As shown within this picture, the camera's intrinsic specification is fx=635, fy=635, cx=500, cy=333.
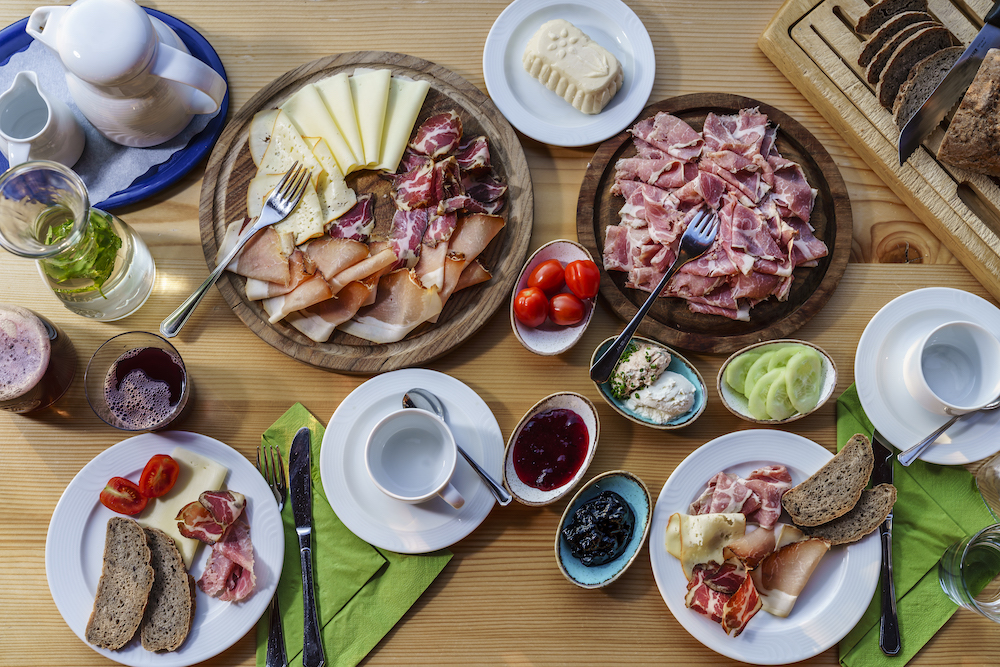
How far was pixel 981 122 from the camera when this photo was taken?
199 cm

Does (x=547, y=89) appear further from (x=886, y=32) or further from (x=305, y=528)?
(x=305, y=528)

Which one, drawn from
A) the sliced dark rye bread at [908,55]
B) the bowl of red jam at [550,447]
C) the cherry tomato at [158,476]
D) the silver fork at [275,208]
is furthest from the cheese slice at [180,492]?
the sliced dark rye bread at [908,55]

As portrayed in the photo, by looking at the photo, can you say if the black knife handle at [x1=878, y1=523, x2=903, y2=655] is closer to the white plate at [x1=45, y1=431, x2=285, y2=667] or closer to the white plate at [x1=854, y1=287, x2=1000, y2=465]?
the white plate at [x1=854, y1=287, x2=1000, y2=465]

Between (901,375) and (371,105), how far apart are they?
195cm

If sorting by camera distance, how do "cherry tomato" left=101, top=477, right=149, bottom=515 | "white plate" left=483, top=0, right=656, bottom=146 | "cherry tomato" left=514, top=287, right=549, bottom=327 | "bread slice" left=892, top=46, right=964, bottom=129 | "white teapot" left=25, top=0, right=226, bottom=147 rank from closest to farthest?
1. "white teapot" left=25, top=0, right=226, bottom=147
2. "cherry tomato" left=101, top=477, right=149, bottom=515
3. "cherry tomato" left=514, top=287, right=549, bottom=327
4. "bread slice" left=892, top=46, right=964, bottom=129
5. "white plate" left=483, top=0, right=656, bottom=146

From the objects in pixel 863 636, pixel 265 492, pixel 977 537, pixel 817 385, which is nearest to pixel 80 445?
pixel 265 492

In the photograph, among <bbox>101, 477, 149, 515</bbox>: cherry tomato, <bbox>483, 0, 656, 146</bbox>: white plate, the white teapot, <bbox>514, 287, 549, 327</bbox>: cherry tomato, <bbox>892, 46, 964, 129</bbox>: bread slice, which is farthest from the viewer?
<bbox>483, 0, 656, 146</bbox>: white plate

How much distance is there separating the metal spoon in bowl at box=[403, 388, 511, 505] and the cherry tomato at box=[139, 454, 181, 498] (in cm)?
71


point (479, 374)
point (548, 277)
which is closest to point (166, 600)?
point (479, 374)

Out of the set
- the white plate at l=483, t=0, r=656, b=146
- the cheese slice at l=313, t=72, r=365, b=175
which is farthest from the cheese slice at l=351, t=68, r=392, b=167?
the white plate at l=483, t=0, r=656, b=146

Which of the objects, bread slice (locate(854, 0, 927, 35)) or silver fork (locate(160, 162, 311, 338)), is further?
bread slice (locate(854, 0, 927, 35))

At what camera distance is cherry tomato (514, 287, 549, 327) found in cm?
197

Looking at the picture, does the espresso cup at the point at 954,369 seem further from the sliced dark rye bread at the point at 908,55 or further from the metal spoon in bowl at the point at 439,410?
the metal spoon in bowl at the point at 439,410

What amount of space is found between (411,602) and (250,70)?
6.17 ft
